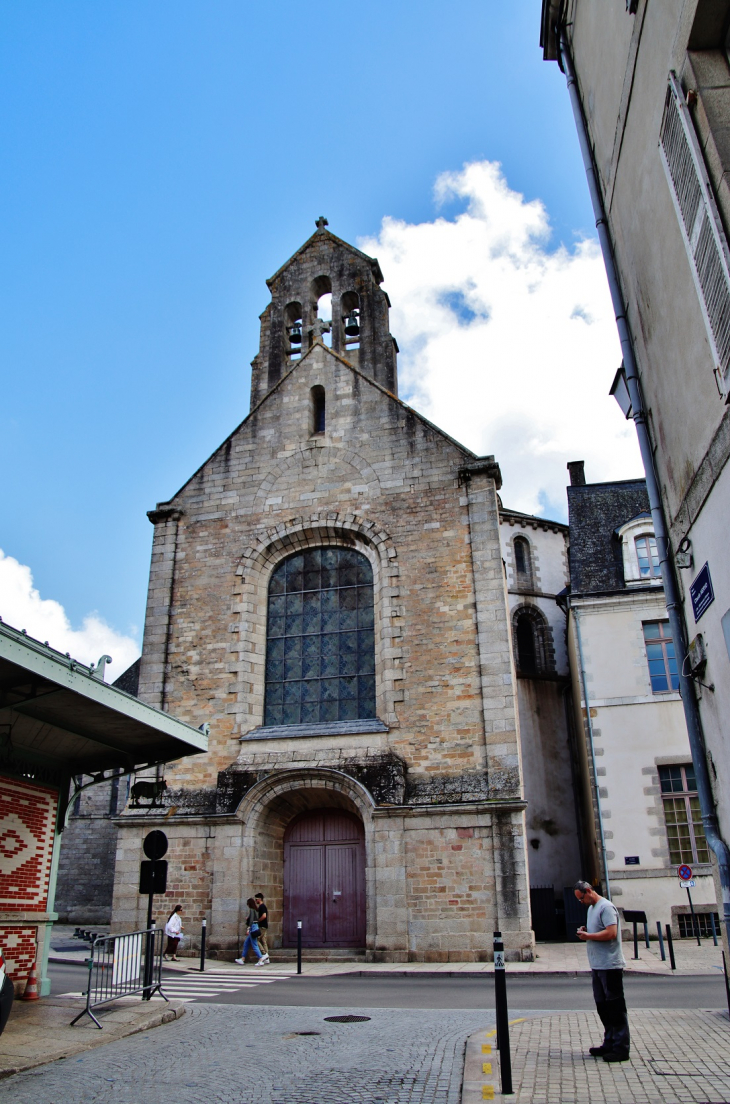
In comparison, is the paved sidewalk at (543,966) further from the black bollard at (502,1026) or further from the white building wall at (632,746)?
the black bollard at (502,1026)

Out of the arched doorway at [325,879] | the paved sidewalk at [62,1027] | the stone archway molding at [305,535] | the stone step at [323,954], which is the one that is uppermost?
the stone archway molding at [305,535]

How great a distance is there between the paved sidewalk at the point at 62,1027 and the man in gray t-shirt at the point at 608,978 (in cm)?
423

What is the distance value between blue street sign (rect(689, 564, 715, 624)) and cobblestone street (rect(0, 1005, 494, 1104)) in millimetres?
3840

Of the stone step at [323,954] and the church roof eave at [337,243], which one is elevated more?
the church roof eave at [337,243]

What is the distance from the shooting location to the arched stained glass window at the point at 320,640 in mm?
16703

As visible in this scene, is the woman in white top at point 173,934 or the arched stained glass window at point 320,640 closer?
the woman in white top at point 173,934

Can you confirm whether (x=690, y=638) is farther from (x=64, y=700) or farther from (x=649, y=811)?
(x=649, y=811)

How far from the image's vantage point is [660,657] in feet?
62.6

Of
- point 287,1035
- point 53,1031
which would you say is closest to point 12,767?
point 53,1031

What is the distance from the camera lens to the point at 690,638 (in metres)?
7.33

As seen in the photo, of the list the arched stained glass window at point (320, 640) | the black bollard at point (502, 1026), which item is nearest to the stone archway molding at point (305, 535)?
the arched stained glass window at point (320, 640)

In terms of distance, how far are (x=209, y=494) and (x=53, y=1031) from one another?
12555 millimetres

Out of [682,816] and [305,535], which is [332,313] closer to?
[305,535]

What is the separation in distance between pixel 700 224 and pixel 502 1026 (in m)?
5.47
